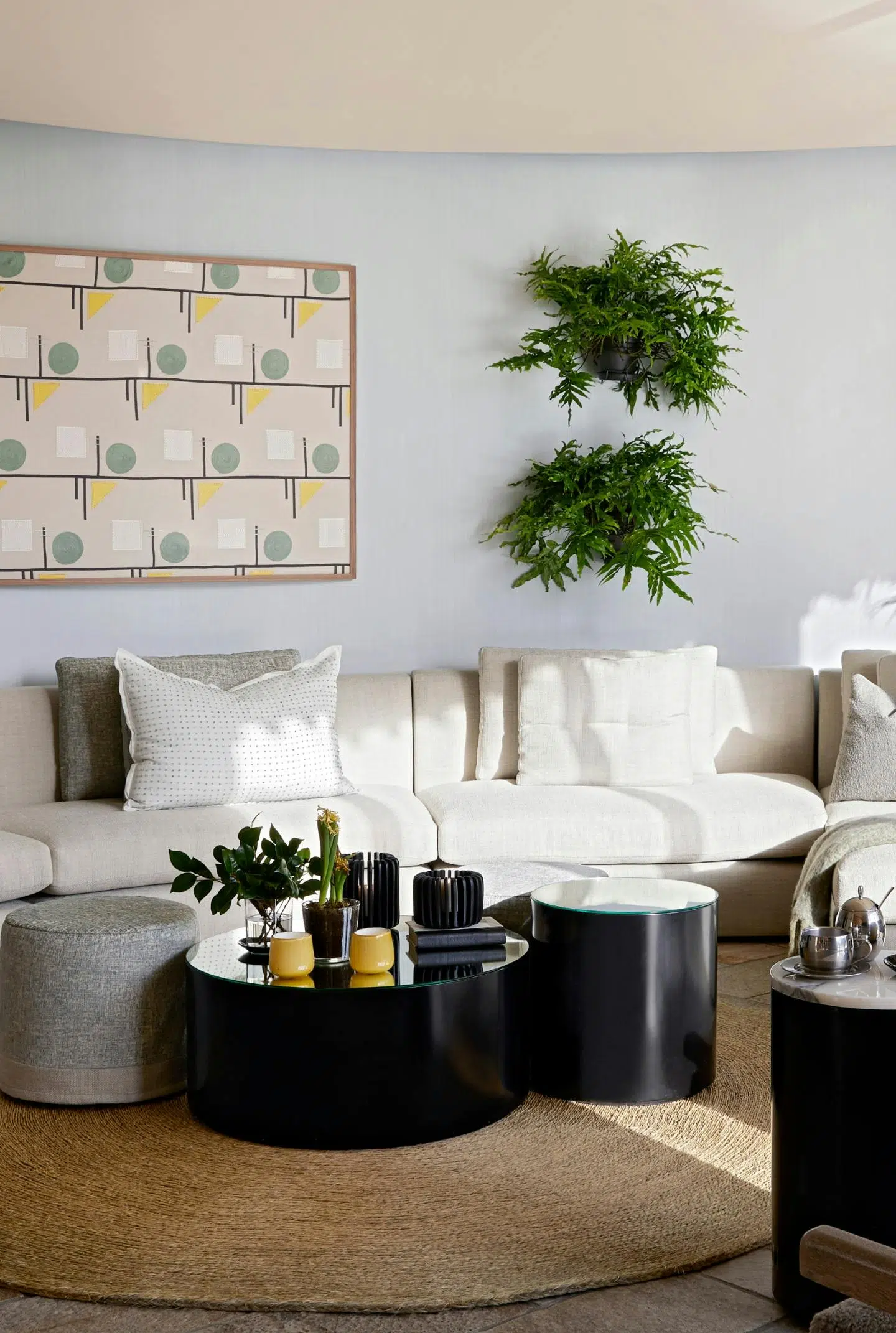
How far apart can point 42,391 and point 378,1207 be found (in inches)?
119

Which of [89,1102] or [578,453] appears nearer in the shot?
[89,1102]

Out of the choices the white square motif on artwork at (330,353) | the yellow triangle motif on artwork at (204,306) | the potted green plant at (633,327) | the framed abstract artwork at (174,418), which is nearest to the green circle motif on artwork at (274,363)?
the framed abstract artwork at (174,418)

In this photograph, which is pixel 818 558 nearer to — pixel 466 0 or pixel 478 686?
pixel 478 686

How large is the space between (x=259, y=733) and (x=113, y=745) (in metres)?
0.47

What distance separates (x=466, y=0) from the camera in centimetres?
345

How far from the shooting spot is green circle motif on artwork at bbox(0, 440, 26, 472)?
4.33m

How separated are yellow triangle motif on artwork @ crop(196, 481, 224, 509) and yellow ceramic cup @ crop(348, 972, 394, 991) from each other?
2364mm

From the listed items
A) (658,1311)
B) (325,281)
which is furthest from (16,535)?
(658,1311)

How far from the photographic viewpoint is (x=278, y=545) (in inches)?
183

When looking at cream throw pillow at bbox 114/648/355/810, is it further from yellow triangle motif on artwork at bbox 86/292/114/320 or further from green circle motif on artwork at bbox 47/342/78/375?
yellow triangle motif on artwork at bbox 86/292/114/320

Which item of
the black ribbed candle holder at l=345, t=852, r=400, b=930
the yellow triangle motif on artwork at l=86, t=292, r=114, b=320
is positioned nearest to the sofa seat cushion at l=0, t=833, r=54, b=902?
the black ribbed candle holder at l=345, t=852, r=400, b=930

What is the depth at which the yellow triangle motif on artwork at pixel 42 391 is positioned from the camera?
14.3ft

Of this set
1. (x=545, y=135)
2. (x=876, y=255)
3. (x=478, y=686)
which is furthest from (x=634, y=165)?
(x=478, y=686)

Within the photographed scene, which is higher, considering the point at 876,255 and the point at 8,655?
the point at 876,255
